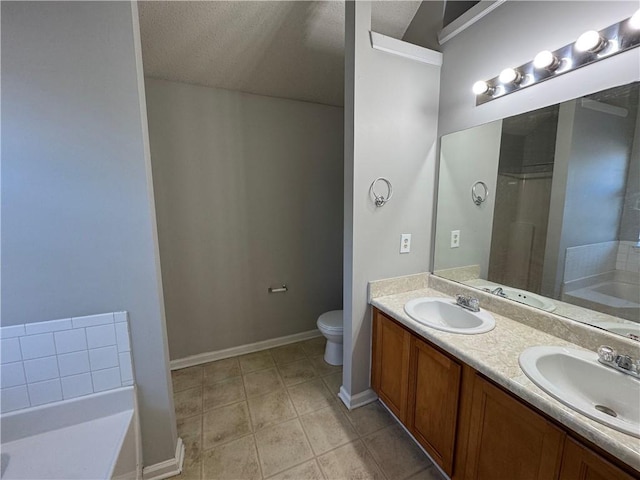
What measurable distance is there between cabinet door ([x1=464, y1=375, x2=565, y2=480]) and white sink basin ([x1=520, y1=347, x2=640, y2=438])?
111 millimetres

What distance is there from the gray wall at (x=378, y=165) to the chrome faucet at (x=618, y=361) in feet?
3.27

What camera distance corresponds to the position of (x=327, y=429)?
1643mm

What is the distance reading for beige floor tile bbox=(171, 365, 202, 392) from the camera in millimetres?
Answer: 2051

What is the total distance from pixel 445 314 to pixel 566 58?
1417 millimetres

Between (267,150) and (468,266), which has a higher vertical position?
(267,150)

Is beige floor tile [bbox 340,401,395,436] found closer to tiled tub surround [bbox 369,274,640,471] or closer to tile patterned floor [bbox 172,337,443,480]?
tile patterned floor [bbox 172,337,443,480]

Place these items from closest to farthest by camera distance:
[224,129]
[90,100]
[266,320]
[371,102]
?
[90,100] < [371,102] < [224,129] < [266,320]

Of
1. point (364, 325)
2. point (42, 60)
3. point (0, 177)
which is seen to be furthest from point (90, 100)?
point (364, 325)

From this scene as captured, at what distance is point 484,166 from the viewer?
5.24 feet

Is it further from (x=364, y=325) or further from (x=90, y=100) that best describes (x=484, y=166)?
(x=90, y=100)

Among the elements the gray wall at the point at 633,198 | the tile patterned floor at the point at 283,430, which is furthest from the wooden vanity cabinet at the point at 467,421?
the gray wall at the point at 633,198

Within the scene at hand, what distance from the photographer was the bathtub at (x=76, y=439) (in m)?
0.98

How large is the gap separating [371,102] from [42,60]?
4.99ft

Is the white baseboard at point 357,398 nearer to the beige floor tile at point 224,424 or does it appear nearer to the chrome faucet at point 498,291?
the beige floor tile at point 224,424
